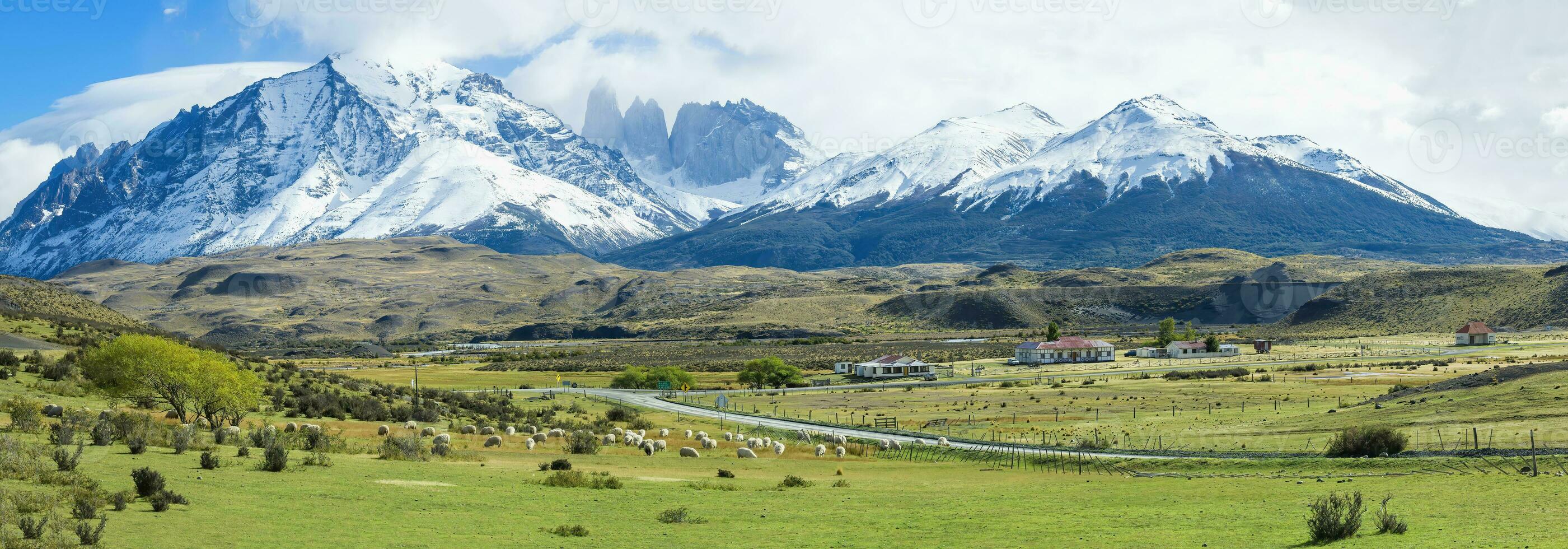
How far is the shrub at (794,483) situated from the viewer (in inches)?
1307

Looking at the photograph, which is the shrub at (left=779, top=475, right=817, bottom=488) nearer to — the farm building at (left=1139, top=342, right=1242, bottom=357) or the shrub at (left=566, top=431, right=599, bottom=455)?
the shrub at (left=566, top=431, right=599, bottom=455)

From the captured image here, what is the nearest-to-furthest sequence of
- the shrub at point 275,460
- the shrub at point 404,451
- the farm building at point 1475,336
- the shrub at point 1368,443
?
1. the shrub at point 275,460
2. the shrub at point 404,451
3. the shrub at point 1368,443
4. the farm building at point 1475,336

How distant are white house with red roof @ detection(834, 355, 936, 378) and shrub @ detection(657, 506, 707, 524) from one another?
82701mm

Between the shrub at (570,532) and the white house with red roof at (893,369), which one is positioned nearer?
the shrub at (570,532)

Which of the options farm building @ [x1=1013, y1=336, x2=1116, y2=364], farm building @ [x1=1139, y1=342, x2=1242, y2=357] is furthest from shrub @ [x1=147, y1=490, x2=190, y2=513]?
farm building @ [x1=1139, y1=342, x2=1242, y2=357]

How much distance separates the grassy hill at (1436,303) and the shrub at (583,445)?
480 ft

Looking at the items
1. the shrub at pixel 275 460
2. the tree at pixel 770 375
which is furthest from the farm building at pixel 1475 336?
the shrub at pixel 275 460

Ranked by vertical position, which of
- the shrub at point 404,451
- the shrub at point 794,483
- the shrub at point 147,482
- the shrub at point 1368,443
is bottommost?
the shrub at point 794,483

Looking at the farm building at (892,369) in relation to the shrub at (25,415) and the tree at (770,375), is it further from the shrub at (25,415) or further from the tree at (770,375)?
the shrub at (25,415)

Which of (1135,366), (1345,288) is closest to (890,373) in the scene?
(1135,366)

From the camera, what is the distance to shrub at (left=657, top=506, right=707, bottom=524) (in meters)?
24.1

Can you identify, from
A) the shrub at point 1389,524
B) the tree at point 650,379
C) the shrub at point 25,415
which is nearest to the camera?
the shrub at point 1389,524

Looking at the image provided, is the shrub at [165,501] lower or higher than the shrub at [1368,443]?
higher

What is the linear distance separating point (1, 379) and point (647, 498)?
29.8m
